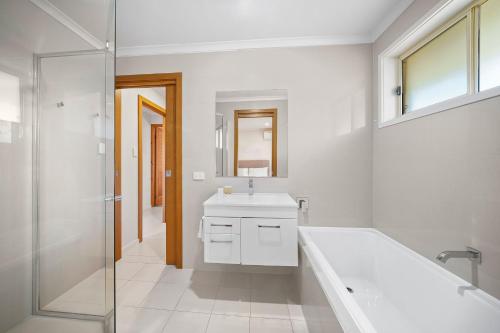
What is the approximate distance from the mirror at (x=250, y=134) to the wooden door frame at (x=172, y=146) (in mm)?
413

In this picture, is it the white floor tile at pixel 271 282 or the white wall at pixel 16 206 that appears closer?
the white wall at pixel 16 206

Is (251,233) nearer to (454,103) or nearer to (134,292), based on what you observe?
(134,292)

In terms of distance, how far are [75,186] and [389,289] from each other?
2.19 metres

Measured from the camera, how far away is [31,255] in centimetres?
91

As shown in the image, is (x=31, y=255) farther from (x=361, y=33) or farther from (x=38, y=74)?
(x=361, y=33)

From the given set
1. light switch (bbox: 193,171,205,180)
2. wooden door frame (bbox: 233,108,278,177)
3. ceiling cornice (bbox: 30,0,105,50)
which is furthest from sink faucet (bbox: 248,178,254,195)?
ceiling cornice (bbox: 30,0,105,50)

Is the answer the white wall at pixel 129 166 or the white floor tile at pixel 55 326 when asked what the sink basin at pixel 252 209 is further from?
the white wall at pixel 129 166

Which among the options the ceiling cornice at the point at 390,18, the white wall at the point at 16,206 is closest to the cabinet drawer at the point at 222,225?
the white wall at the point at 16,206

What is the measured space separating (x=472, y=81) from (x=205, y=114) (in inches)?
78.9

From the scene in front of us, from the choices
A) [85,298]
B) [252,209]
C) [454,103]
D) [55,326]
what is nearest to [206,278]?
[252,209]

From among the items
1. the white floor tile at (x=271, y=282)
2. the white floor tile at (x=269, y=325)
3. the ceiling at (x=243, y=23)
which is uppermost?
the ceiling at (x=243, y=23)

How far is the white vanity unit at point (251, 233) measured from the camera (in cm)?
161

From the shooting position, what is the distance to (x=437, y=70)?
4.78 feet

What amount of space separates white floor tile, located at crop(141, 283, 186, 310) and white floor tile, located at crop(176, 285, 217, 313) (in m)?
0.05
